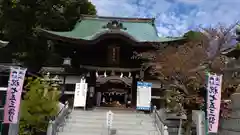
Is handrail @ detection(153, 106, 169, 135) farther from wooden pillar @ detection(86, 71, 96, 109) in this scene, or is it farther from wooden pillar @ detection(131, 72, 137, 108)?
wooden pillar @ detection(86, 71, 96, 109)

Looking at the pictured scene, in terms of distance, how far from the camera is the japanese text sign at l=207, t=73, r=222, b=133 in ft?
32.6

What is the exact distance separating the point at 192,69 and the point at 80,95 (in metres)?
6.77

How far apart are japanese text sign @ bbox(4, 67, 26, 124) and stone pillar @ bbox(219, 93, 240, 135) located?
24.3 feet

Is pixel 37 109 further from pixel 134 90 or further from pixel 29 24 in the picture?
pixel 29 24

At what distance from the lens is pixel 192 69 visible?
13.4m

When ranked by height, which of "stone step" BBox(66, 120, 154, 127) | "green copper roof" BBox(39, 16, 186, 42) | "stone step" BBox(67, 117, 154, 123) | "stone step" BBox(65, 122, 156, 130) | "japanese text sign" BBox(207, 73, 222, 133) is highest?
"green copper roof" BBox(39, 16, 186, 42)

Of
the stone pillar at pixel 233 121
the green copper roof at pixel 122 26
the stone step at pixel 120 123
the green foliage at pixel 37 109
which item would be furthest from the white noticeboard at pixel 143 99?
the stone pillar at pixel 233 121

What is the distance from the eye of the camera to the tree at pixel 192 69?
1305 cm

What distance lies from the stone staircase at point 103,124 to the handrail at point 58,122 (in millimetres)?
258

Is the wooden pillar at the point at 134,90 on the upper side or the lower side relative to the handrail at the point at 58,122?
upper

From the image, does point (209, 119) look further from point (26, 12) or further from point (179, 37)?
point (26, 12)

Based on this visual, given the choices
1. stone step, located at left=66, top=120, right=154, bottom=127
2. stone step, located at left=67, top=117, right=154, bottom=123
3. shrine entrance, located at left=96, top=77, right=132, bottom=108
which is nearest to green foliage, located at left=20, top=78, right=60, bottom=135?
stone step, located at left=66, top=120, right=154, bottom=127

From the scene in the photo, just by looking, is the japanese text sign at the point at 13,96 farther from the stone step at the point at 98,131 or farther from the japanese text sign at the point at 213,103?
the japanese text sign at the point at 213,103

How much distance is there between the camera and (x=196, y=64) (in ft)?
45.1
